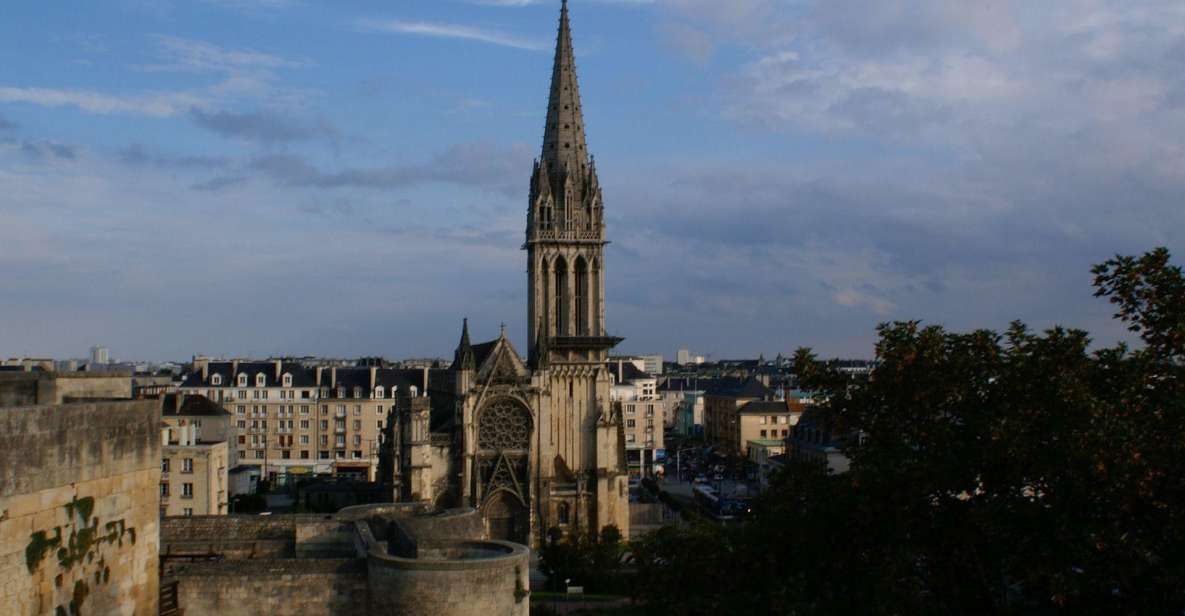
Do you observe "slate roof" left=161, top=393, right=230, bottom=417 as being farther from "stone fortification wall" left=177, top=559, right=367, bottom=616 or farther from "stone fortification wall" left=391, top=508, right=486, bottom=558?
"stone fortification wall" left=177, top=559, right=367, bottom=616

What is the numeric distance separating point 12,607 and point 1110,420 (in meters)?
13.7

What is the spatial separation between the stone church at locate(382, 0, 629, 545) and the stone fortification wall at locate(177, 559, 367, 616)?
43149mm

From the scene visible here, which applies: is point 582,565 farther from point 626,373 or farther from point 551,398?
point 626,373

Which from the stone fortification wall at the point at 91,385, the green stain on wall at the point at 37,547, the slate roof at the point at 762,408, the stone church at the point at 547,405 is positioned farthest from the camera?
the slate roof at the point at 762,408

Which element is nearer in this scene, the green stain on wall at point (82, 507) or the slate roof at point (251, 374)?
the green stain on wall at point (82, 507)

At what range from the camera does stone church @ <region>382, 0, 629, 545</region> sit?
65.2 m

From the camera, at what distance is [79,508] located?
38.2 feet

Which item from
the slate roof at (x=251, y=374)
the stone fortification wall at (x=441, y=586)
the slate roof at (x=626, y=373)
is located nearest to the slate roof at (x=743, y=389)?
the slate roof at (x=626, y=373)

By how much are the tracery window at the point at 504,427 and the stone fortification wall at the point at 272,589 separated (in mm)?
45783

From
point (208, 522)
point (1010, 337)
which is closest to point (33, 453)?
point (1010, 337)

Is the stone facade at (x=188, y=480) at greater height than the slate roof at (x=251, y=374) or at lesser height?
lesser

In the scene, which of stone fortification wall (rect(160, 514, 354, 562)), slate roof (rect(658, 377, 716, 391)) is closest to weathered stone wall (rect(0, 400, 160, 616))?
stone fortification wall (rect(160, 514, 354, 562))

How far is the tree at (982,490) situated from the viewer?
15.0 metres

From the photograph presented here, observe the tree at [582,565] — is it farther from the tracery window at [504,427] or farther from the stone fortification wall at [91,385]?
the stone fortification wall at [91,385]
